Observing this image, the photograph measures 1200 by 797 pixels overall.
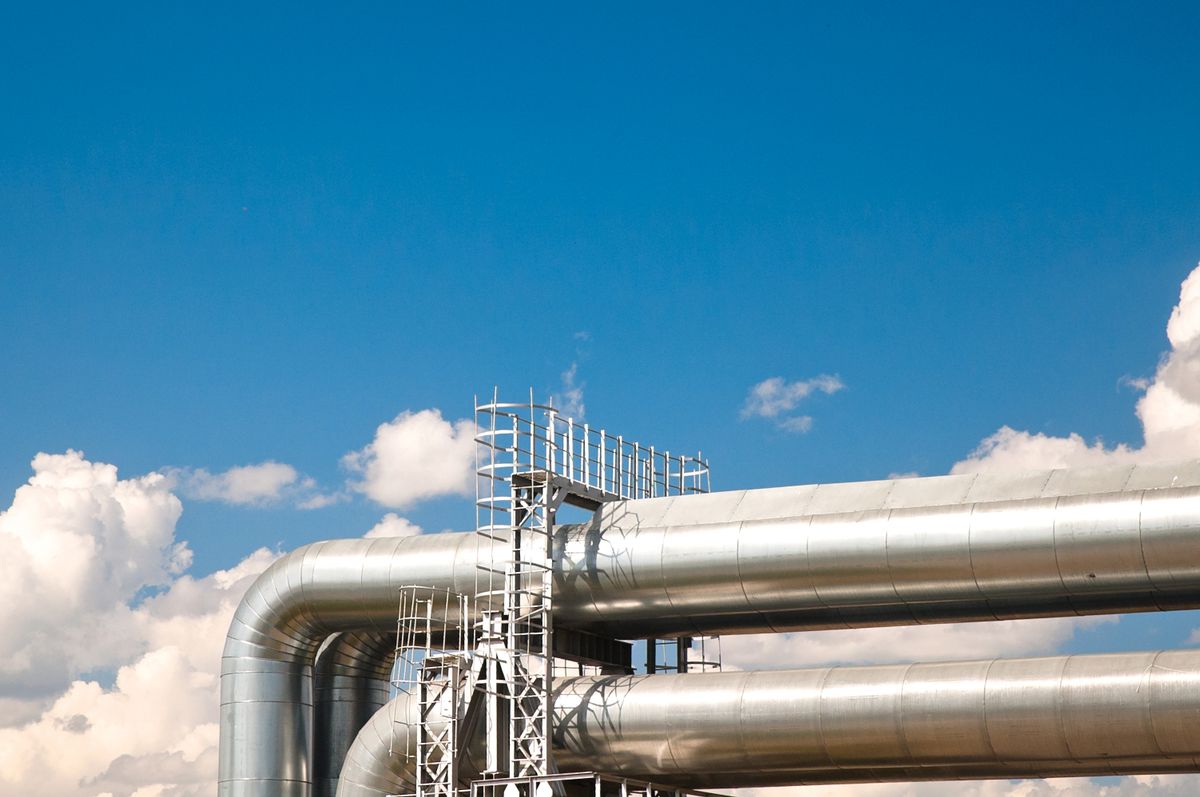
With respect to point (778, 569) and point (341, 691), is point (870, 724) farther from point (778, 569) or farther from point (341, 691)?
point (341, 691)

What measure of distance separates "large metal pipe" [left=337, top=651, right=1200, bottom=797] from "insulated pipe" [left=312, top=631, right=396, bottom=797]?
14.7 feet

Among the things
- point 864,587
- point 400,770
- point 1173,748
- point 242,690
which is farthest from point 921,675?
point 242,690

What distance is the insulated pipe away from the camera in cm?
4075

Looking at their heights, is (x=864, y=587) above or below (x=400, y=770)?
above

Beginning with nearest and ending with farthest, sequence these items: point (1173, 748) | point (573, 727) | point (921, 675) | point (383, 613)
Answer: point (1173, 748)
point (921, 675)
point (573, 727)
point (383, 613)

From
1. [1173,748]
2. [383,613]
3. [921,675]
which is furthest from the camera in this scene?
[383,613]

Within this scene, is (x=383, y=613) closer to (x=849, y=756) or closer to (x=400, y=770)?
(x=400, y=770)

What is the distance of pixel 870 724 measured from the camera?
31.8 m

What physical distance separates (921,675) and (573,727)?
7627mm

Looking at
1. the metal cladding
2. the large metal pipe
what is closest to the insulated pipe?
the metal cladding

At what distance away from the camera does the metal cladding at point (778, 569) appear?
30.8 metres

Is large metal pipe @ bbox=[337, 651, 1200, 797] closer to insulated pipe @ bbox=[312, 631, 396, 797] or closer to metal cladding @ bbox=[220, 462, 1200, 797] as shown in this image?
metal cladding @ bbox=[220, 462, 1200, 797]

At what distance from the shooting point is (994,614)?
1319 inches

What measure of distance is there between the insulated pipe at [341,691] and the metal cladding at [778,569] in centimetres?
166
